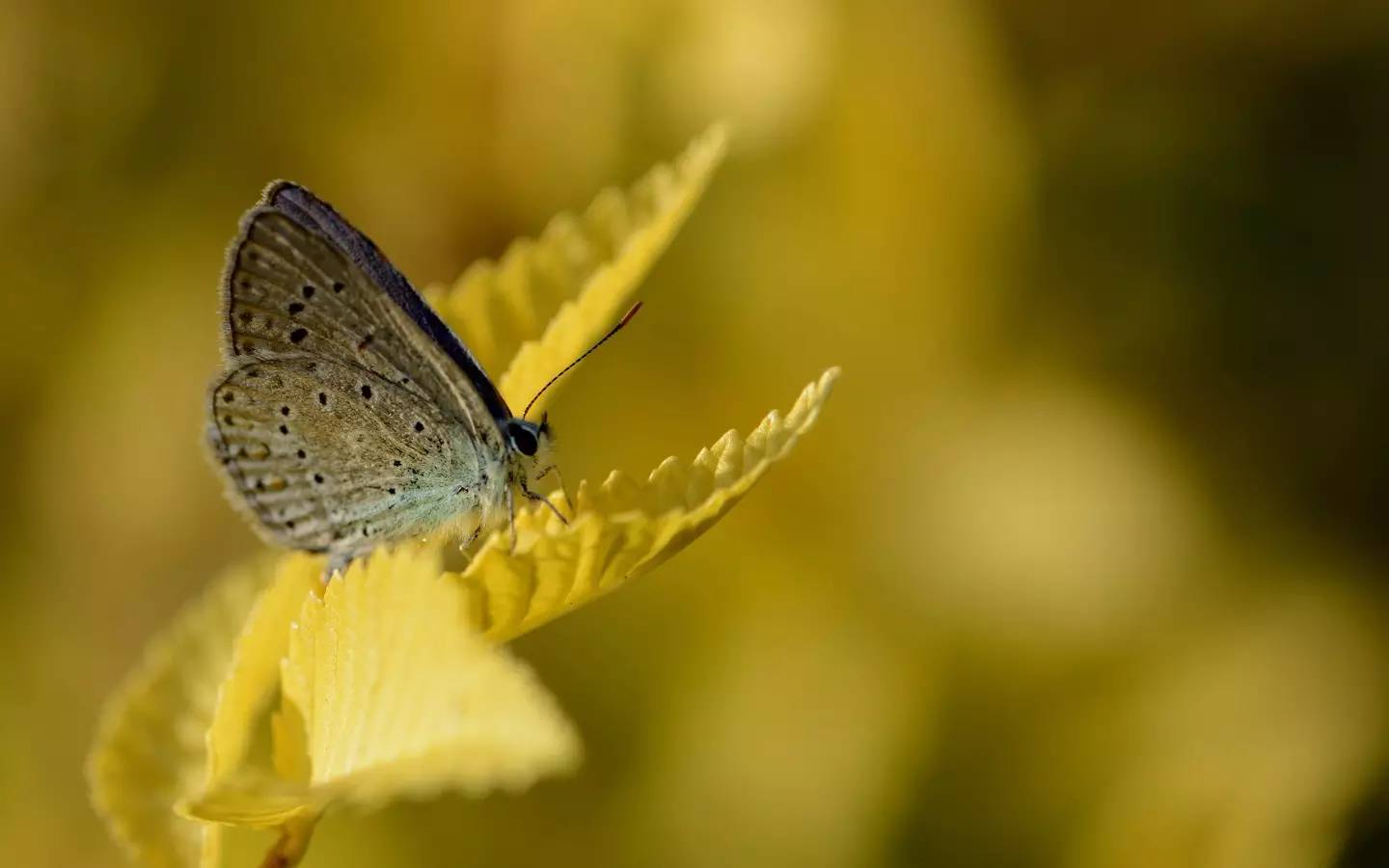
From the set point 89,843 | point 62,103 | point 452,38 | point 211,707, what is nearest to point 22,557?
point 89,843

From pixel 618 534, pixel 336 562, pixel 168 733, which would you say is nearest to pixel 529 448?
pixel 336 562

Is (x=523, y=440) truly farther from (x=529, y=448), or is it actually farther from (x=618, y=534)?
(x=618, y=534)

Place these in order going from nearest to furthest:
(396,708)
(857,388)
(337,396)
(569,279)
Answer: (396,708) → (569,279) → (337,396) → (857,388)

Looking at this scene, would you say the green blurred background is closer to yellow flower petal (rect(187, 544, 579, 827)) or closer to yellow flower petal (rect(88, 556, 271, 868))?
yellow flower petal (rect(88, 556, 271, 868))

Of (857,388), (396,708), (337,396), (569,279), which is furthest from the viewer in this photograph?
(857,388)

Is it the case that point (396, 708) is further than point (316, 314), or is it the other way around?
point (316, 314)

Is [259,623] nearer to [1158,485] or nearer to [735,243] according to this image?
[735,243]

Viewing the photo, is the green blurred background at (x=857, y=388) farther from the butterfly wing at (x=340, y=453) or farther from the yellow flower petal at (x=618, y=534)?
the yellow flower petal at (x=618, y=534)
